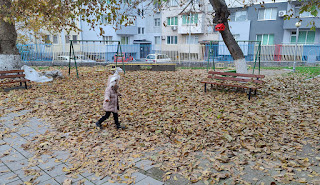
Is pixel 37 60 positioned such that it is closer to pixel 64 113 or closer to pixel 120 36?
pixel 64 113

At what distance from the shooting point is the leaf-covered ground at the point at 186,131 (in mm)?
4090

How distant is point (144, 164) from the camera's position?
4195 mm

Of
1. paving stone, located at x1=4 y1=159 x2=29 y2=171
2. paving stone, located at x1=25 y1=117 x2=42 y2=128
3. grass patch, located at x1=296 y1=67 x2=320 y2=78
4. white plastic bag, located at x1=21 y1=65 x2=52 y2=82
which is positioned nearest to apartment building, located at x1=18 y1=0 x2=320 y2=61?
grass patch, located at x1=296 y1=67 x2=320 y2=78

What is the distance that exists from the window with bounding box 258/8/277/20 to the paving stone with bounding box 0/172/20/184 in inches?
1179

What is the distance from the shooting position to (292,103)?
760cm

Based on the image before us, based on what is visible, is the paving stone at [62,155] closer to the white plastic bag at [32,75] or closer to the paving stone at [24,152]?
the paving stone at [24,152]

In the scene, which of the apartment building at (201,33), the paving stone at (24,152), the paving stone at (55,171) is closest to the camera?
the paving stone at (55,171)

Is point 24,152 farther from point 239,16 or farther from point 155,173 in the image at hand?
point 239,16

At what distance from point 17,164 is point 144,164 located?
2155 millimetres

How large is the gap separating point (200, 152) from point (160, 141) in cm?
94

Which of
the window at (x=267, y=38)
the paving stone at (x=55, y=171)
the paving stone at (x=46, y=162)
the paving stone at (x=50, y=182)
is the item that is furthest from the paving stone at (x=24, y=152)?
the window at (x=267, y=38)

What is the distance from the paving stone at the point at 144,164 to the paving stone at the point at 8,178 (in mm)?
1874

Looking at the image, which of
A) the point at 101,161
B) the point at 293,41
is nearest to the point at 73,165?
the point at 101,161

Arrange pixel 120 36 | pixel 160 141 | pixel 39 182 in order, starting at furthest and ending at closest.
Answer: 1. pixel 120 36
2. pixel 160 141
3. pixel 39 182
